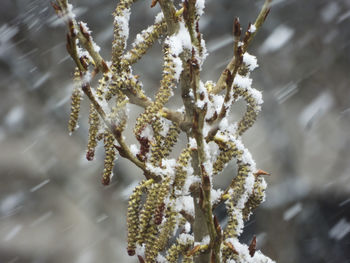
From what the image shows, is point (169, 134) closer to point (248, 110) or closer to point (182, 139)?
point (248, 110)

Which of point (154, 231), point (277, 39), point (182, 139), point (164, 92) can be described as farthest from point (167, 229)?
point (277, 39)

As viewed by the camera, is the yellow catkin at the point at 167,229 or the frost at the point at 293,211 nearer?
the yellow catkin at the point at 167,229

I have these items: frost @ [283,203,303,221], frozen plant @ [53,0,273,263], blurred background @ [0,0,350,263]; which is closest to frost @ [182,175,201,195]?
frozen plant @ [53,0,273,263]

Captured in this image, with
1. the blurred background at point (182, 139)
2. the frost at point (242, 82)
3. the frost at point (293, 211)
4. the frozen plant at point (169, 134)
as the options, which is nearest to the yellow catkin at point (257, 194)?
the frozen plant at point (169, 134)

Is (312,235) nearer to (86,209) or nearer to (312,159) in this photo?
(312,159)

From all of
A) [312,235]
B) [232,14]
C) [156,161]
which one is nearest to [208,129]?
[156,161]

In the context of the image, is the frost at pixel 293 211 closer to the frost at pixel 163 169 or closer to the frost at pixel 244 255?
the frost at pixel 244 255

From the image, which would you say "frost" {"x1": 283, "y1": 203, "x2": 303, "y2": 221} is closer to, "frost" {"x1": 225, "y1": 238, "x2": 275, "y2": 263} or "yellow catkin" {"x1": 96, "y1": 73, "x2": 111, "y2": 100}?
"frost" {"x1": 225, "y1": 238, "x2": 275, "y2": 263}

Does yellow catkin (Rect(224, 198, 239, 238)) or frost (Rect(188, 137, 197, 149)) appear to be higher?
frost (Rect(188, 137, 197, 149))
